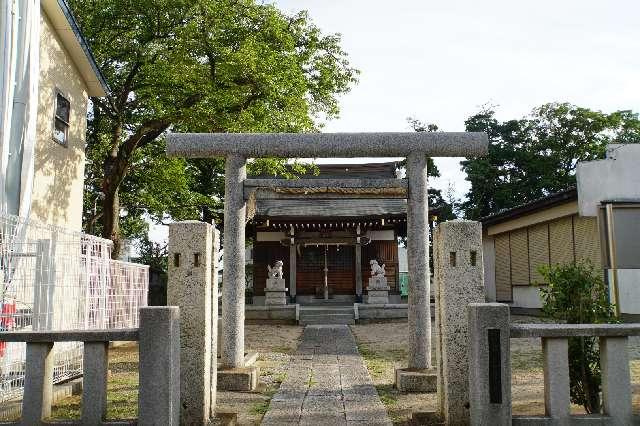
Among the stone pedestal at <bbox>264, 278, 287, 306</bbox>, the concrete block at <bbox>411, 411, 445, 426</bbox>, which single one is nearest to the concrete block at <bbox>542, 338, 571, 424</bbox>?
the concrete block at <bbox>411, 411, 445, 426</bbox>

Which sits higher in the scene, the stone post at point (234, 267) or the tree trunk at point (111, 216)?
the tree trunk at point (111, 216)

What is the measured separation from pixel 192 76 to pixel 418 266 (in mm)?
8919

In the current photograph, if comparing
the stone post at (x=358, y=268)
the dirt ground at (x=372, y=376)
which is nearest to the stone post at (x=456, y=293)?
the dirt ground at (x=372, y=376)

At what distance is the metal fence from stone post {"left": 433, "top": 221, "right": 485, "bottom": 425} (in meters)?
4.77

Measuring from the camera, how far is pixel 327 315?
70.1 feet

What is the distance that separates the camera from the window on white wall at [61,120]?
12789 mm

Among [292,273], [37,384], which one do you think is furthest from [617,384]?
[292,273]

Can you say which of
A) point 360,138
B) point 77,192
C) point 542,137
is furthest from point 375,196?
point 542,137

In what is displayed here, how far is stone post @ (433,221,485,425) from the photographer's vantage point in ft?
18.6

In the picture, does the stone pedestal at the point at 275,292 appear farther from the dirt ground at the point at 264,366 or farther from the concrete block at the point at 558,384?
Answer: the concrete block at the point at 558,384

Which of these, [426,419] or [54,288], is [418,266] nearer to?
[426,419]

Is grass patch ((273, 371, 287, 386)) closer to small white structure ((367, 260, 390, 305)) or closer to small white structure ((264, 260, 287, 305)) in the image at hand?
small white structure ((264, 260, 287, 305))

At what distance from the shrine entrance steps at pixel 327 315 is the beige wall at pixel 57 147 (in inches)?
374

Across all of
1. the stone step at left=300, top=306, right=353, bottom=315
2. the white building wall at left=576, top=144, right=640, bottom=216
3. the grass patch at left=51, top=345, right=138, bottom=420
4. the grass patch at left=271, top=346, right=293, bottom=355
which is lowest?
the grass patch at left=271, top=346, right=293, bottom=355
